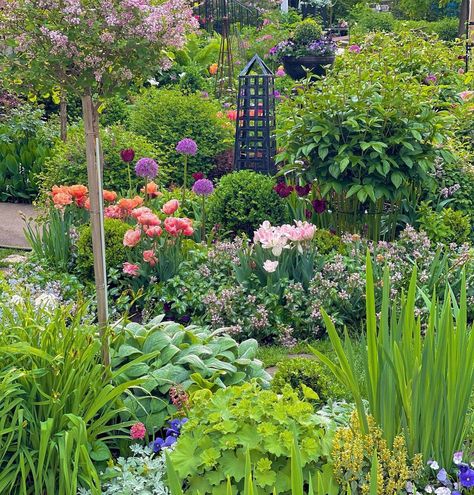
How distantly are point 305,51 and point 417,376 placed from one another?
1317cm

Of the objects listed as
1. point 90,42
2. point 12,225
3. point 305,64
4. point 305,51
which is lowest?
point 12,225

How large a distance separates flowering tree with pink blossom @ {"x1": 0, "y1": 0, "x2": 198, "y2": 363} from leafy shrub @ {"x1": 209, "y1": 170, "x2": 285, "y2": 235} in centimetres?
307

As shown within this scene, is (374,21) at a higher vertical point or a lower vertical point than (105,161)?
higher

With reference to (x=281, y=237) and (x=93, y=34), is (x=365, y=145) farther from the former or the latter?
(x=93, y=34)

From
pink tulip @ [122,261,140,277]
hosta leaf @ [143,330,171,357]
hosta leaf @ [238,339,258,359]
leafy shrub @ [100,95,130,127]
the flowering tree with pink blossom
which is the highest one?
the flowering tree with pink blossom

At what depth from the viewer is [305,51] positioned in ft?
50.3

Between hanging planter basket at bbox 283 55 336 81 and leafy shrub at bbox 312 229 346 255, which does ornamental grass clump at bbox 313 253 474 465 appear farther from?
hanging planter basket at bbox 283 55 336 81

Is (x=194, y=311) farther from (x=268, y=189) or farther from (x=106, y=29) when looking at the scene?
(x=106, y=29)

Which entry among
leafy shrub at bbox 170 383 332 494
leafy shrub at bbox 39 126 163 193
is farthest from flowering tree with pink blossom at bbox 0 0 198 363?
leafy shrub at bbox 39 126 163 193

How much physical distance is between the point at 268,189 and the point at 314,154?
44 cm

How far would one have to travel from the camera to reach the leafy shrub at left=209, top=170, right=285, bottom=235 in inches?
252

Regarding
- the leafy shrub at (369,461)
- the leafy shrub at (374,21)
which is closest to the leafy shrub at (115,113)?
the leafy shrub at (369,461)

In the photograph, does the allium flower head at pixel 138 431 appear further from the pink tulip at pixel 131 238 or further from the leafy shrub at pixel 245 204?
the leafy shrub at pixel 245 204

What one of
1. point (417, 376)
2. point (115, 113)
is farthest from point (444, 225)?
point (115, 113)
